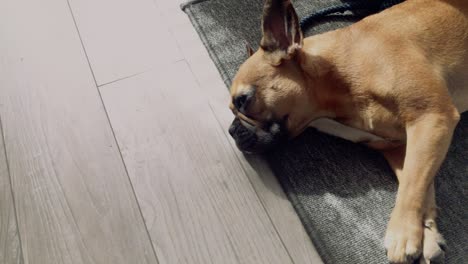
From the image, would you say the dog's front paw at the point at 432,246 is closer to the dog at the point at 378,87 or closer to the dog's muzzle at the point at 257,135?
the dog at the point at 378,87

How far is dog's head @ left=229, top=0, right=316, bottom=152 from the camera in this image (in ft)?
4.66

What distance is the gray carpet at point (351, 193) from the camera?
1.35 meters

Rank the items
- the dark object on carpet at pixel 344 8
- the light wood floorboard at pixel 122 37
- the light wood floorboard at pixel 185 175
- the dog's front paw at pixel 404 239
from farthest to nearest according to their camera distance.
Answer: the light wood floorboard at pixel 122 37
the dark object on carpet at pixel 344 8
the light wood floorboard at pixel 185 175
the dog's front paw at pixel 404 239

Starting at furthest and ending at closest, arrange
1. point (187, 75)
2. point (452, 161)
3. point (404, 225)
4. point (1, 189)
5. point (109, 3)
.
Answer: point (109, 3)
point (187, 75)
point (1, 189)
point (452, 161)
point (404, 225)

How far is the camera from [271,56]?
1.46m

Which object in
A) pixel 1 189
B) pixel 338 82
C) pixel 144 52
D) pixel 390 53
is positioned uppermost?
pixel 390 53

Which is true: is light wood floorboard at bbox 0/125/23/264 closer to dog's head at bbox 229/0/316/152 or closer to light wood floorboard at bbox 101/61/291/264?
light wood floorboard at bbox 101/61/291/264

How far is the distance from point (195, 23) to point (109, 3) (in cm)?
56

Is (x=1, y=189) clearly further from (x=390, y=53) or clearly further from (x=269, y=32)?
(x=390, y=53)

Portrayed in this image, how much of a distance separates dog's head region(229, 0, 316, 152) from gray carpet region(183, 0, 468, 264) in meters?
0.15

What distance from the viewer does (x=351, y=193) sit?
148 centimetres

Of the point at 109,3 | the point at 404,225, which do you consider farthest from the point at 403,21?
the point at 109,3

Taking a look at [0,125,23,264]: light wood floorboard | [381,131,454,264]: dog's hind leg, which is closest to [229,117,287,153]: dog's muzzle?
[381,131,454,264]: dog's hind leg

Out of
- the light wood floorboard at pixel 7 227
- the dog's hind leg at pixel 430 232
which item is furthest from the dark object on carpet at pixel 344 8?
the light wood floorboard at pixel 7 227
